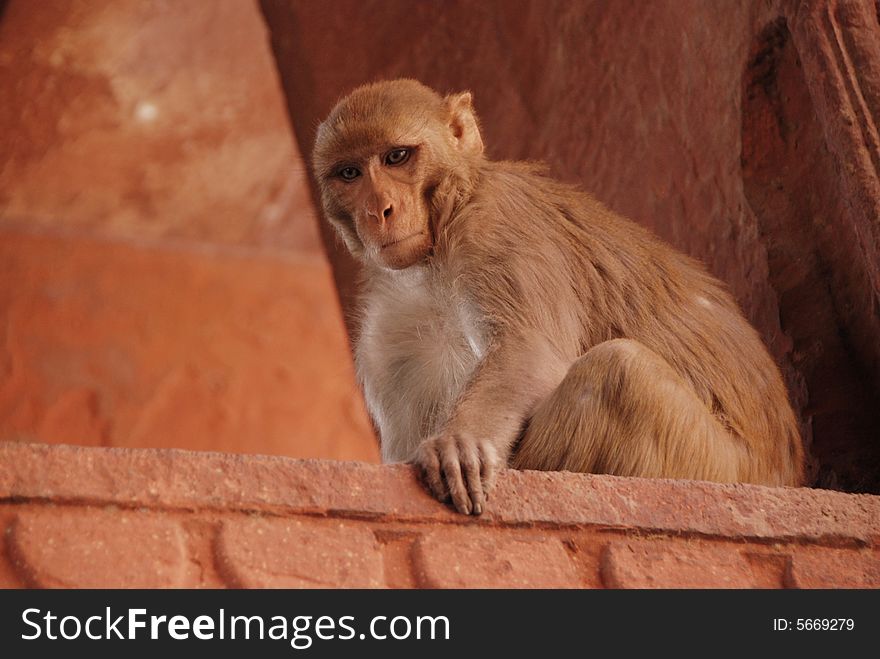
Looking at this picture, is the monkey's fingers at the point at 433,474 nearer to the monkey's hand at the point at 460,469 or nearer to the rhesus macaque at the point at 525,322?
the monkey's hand at the point at 460,469

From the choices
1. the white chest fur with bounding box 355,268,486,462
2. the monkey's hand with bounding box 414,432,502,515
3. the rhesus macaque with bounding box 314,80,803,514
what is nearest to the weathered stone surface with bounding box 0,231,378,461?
the white chest fur with bounding box 355,268,486,462

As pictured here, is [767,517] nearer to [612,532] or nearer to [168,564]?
[612,532]

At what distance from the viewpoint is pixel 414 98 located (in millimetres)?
4043

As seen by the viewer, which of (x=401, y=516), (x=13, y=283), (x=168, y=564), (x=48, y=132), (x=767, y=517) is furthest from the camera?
(x=13, y=283)

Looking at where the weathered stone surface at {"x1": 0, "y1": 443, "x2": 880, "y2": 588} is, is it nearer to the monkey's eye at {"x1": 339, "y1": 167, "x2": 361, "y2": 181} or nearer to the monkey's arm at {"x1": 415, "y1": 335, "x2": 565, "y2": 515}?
the monkey's arm at {"x1": 415, "y1": 335, "x2": 565, "y2": 515}

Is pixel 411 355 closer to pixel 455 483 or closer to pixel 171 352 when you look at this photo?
pixel 455 483

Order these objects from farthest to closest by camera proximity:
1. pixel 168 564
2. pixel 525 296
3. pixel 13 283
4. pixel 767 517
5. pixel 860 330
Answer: pixel 13 283
pixel 860 330
pixel 525 296
pixel 767 517
pixel 168 564

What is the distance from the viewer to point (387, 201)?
3.80 meters

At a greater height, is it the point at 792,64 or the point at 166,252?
the point at 166,252

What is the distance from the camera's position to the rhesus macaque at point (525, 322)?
334 cm

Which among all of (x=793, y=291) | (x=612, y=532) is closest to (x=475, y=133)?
(x=793, y=291)

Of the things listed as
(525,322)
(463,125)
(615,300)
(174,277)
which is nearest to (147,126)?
(174,277)

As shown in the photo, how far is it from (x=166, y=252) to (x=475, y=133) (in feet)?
17.5

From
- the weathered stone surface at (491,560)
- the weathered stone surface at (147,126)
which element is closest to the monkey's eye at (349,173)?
the weathered stone surface at (491,560)
